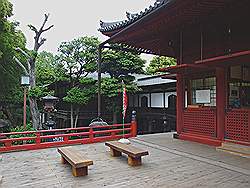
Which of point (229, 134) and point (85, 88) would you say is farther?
point (85, 88)

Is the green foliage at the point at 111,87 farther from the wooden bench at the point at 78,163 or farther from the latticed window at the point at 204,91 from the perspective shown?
the wooden bench at the point at 78,163

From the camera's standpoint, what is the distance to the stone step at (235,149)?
18.6 feet

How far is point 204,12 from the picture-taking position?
18.0 feet

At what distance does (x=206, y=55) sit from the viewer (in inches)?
287

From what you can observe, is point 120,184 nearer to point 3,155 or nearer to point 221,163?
point 221,163

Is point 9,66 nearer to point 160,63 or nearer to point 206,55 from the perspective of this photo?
point 206,55

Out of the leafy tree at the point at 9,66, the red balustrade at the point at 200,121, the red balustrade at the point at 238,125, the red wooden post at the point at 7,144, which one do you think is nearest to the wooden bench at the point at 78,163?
the red wooden post at the point at 7,144

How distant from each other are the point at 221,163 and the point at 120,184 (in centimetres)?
247

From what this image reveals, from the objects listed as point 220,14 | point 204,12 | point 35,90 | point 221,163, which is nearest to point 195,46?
point 220,14

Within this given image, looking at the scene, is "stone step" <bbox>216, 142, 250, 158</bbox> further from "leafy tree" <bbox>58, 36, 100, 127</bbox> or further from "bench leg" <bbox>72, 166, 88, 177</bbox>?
"leafy tree" <bbox>58, 36, 100, 127</bbox>

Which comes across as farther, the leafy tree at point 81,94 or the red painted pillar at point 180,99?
the leafy tree at point 81,94

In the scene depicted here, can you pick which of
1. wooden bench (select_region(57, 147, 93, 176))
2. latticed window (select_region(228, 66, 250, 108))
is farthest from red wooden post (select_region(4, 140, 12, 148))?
latticed window (select_region(228, 66, 250, 108))

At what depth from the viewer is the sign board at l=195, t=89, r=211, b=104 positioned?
7.33 meters

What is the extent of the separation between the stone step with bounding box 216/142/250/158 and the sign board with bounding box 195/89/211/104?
156 centimetres
